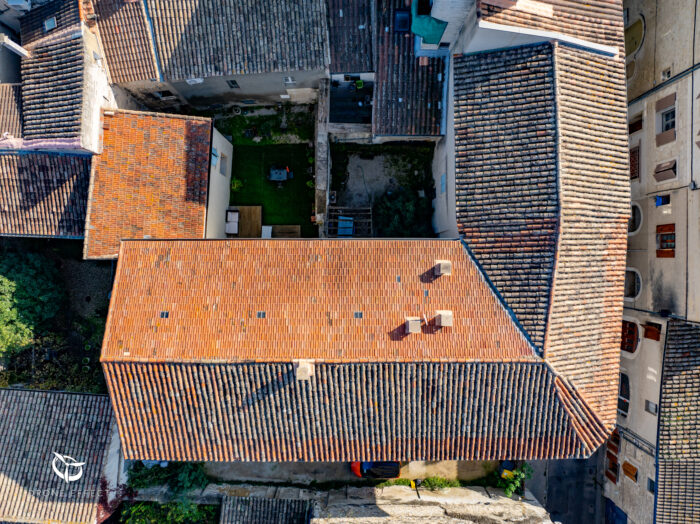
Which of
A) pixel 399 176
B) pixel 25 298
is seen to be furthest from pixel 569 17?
pixel 25 298

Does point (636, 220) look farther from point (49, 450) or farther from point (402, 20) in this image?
point (49, 450)

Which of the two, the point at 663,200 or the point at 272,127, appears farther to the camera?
the point at 272,127

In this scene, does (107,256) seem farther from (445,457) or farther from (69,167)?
(445,457)

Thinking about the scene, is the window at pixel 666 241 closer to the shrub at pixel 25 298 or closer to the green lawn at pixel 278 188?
the green lawn at pixel 278 188

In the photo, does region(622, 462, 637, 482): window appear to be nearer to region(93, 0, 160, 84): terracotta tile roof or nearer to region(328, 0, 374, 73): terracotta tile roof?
region(328, 0, 374, 73): terracotta tile roof

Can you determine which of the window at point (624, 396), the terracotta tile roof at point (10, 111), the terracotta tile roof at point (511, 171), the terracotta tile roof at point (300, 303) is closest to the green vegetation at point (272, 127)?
the terracotta tile roof at point (10, 111)

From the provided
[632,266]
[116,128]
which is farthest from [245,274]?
[632,266]
